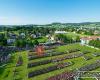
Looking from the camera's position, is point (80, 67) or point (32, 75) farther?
point (80, 67)

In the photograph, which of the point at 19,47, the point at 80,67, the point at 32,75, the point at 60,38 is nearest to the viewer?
the point at 32,75

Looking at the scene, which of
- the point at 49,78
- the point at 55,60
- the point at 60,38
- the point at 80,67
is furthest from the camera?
the point at 60,38

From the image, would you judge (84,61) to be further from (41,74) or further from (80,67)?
(41,74)

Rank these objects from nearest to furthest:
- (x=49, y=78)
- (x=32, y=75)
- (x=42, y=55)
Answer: (x=49, y=78) < (x=32, y=75) < (x=42, y=55)

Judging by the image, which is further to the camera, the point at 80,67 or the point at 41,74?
the point at 80,67

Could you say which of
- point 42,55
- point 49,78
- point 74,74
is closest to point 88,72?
point 74,74

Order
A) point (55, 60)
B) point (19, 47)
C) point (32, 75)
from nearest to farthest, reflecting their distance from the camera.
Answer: point (32, 75), point (55, 60), point (19, 47)

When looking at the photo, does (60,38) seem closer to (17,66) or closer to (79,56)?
(79,56)

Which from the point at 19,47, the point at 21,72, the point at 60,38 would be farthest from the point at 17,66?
the point at 60,38
